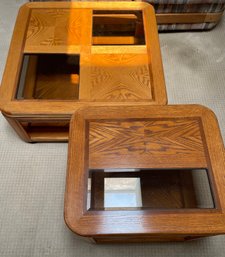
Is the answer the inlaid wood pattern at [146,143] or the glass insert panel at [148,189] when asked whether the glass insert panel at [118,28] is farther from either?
the glass insert panel at [148,189]

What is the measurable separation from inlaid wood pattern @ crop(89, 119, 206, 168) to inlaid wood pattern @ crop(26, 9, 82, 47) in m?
0.54

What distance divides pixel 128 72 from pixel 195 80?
0.66 meters

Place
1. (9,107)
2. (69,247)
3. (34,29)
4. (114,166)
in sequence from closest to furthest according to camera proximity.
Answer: (114,166), (9,107), (69,247), (34,29)

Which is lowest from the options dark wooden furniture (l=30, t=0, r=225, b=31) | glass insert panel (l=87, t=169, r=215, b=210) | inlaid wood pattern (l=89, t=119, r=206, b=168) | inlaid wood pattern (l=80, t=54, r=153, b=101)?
glass insert panel (l=87, t=169, r=215, b=210)

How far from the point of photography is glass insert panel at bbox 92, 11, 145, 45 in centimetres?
123

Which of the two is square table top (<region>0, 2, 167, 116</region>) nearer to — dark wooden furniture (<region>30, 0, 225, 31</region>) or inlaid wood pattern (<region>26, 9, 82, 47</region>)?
inlaid wood pattern (<region>26, 9, 82, 47</region>)

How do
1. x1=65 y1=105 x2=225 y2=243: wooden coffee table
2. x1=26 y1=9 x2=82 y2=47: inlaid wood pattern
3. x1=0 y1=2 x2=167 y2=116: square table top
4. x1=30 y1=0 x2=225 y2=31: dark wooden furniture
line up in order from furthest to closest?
1. x1=30 y1=0 x2=225 y2=31: dark wooden furniture
2. x1=26 y1=9 x2=82 y2=47: inlaid wood pattern
3. x1=0 y1=2 x2=167 y2=116: square table top
4. x1=65 y1=105 x2=225 y2=243: wooden coffee table

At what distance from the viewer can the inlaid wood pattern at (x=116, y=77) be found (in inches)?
41.7

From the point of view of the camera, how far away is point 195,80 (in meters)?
1.59

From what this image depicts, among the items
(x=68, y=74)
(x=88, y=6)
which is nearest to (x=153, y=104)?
(x=68, y=74)

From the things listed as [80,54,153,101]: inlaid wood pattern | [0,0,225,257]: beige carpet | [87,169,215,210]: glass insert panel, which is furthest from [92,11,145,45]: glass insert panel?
[87,169,215,210]: glass insert panel

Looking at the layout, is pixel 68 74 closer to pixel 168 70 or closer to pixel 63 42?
pixel 63 42

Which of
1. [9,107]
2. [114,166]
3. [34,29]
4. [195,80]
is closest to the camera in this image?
[114,166]

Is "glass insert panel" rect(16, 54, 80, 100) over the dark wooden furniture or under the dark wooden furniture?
under
